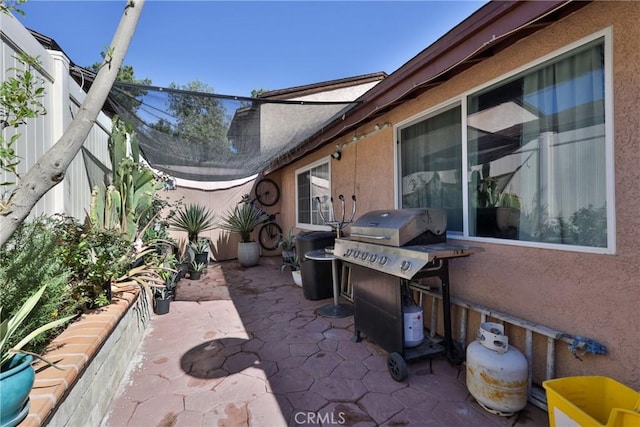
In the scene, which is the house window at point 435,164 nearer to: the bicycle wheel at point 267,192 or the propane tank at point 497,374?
the propane tank at point 497,374

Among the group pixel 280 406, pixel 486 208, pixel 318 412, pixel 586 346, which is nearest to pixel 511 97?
pixel 486 208

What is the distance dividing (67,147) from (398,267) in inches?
92.2

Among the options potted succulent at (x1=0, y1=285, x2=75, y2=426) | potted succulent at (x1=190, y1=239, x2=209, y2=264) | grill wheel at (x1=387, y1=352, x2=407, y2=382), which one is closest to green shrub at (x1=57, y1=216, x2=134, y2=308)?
potted succulent at (x1=0, y1=285, x2=75, y2=426)

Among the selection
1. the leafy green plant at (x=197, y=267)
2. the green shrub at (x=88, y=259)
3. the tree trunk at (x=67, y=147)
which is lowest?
the leafy green plant at (x=197, y=267)

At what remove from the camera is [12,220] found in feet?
3.83

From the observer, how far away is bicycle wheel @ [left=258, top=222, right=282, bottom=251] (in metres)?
9.57

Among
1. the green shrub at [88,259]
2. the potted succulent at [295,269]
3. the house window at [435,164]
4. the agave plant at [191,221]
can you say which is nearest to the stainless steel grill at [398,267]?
the house window at [435,164]

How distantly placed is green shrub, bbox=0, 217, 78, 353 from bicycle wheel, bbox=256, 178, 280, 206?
736cm

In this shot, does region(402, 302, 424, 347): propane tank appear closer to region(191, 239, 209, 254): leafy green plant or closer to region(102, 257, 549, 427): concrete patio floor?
region(102, 257, 549, 427): concrete patio floor

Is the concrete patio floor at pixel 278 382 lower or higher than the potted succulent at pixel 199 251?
lower

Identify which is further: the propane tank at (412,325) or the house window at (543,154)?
the propane tank at (412,325)

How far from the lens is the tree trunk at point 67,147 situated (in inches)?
46.0

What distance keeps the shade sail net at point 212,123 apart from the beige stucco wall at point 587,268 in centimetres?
236

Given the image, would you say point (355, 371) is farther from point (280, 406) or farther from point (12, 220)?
point (12, 220)
